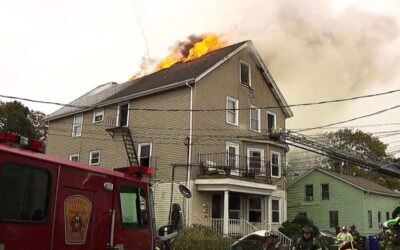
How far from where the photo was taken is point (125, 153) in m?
24.1

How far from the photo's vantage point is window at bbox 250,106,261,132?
25.3m

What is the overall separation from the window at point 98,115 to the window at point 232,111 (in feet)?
23.2

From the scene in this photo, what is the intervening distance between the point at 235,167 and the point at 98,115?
8.62 metres

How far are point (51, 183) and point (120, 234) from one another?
4.16ft

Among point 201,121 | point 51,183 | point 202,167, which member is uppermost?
point 201,121

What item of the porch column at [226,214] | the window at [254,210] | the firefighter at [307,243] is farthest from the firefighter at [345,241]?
the window at [254,210]

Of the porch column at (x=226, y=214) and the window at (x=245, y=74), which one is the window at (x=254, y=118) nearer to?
the window at (x=245, y=74)

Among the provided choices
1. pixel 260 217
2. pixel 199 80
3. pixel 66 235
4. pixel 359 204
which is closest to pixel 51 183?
pixel 66 235

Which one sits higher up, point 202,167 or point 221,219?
point 202,167

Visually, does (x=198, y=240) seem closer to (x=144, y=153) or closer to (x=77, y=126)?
(x=144, y=153)

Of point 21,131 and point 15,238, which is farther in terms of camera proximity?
point 21,131

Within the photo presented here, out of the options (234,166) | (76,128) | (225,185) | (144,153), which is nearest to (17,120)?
(76,128)

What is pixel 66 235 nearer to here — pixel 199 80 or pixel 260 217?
pixel 199 80

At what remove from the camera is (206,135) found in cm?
2239
